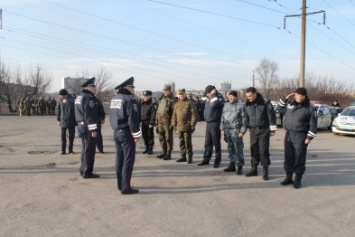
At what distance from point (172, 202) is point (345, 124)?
551 inches

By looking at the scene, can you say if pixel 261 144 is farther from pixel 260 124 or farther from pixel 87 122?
pixel 87 122

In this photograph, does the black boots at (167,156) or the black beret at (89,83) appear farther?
Result: the black boots at (167,156)

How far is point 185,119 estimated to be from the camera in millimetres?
9797

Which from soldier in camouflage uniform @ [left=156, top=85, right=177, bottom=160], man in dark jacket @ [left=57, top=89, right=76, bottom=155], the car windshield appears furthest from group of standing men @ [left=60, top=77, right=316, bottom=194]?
the car windshield

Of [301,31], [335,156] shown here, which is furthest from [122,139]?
[301,31]

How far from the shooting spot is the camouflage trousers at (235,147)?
872cm

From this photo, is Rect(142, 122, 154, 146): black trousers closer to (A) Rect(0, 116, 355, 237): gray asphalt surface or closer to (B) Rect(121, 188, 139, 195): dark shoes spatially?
(A) Rect(0, 116, 355, 237): gray asphalt surface

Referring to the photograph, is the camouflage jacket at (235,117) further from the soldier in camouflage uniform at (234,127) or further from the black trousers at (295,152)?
the black trousers at (295,152)

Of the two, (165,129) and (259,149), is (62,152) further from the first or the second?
(259,149)

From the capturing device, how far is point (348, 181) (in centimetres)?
820

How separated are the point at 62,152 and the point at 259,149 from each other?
5.96 metres

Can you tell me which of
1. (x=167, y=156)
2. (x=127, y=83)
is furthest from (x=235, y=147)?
(x=127, y=83)

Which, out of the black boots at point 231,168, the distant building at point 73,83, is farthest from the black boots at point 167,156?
the distant building at point 73,83

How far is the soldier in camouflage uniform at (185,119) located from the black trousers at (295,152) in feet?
8.60
